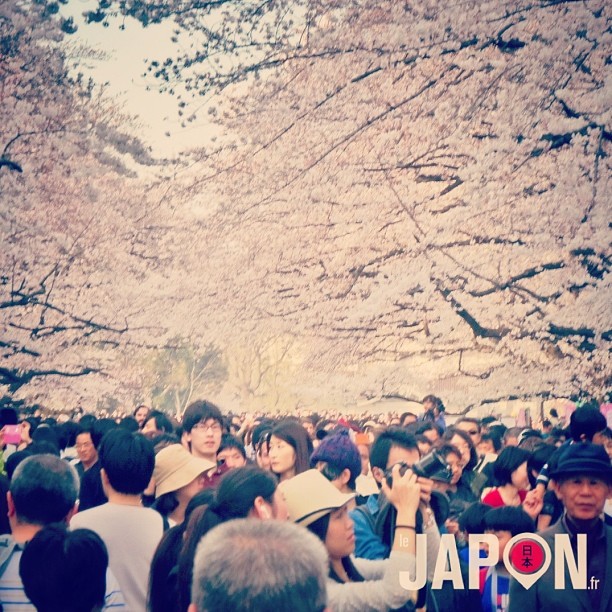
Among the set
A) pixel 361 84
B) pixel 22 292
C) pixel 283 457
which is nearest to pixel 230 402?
pixel 22 292

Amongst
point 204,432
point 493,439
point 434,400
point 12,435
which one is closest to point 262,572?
point 204,432

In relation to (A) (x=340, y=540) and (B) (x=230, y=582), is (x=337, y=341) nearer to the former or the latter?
(A) (x=340, y=540)

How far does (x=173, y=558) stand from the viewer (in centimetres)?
323

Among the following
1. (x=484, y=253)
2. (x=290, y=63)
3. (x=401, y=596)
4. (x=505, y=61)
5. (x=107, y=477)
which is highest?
(x=290, y=63)

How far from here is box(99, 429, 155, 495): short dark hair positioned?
4.09m

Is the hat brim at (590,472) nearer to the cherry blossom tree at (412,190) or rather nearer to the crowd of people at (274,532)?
the crowd of people at (274,532)

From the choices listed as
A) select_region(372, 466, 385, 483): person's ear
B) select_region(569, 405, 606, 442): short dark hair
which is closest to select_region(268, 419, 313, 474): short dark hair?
select_region(372, 466, 385, 483): person's ear

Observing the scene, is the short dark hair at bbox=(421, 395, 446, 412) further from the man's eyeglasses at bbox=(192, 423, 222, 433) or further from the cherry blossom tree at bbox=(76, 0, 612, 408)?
the man's eyeglasses at bbox=(192, 423, 222, 433)

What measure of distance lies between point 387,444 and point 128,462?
57.6 inches

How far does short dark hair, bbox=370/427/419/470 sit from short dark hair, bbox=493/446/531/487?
83cm

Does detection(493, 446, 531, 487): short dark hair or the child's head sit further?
detection(493, 446, 531, 487): short dark hair

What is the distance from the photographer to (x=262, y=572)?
203 centimetres

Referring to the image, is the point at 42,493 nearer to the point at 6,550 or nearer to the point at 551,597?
the point at 6,550

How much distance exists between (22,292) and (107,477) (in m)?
12.8
